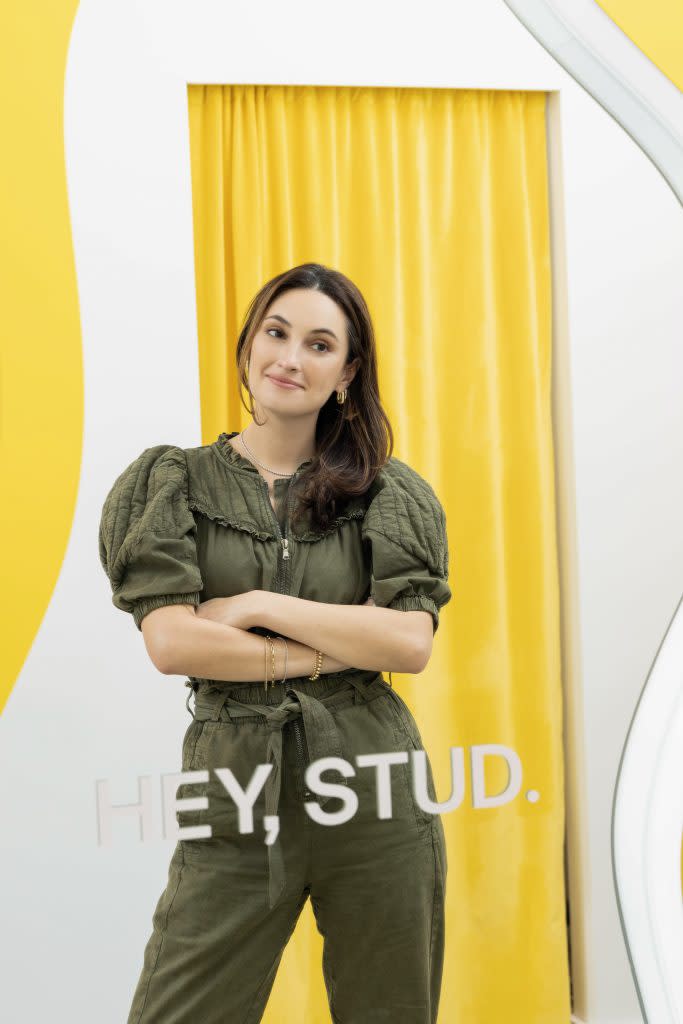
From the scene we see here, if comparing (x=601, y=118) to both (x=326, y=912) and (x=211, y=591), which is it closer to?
(x=211, y=591)

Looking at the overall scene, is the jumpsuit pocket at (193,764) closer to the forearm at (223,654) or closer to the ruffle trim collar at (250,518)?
the forearm at (223,654)

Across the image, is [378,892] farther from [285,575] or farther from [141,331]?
[141,331]

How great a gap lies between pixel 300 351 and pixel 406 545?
1.05 ft

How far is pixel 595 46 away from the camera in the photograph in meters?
1.09

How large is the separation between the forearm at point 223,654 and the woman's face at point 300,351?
0.35m

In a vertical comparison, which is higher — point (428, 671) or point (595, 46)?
point (595, 46)

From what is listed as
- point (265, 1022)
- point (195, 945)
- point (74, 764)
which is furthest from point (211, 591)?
point (265, 1022)

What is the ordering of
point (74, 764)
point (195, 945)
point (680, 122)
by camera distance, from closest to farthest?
1. point (680, 122)
2. point (195, 945)
3. point (74, 764)

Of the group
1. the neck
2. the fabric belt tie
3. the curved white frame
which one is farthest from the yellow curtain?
the curved white frame

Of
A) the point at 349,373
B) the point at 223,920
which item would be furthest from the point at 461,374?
the point at 223,920

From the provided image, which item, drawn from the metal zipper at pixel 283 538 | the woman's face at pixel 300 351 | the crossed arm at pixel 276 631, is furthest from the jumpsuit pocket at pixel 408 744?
the woman's face at pixel 300 351

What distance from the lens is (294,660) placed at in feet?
4.59

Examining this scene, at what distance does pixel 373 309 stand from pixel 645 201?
0.54 meters

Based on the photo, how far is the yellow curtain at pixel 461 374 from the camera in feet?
5.49
